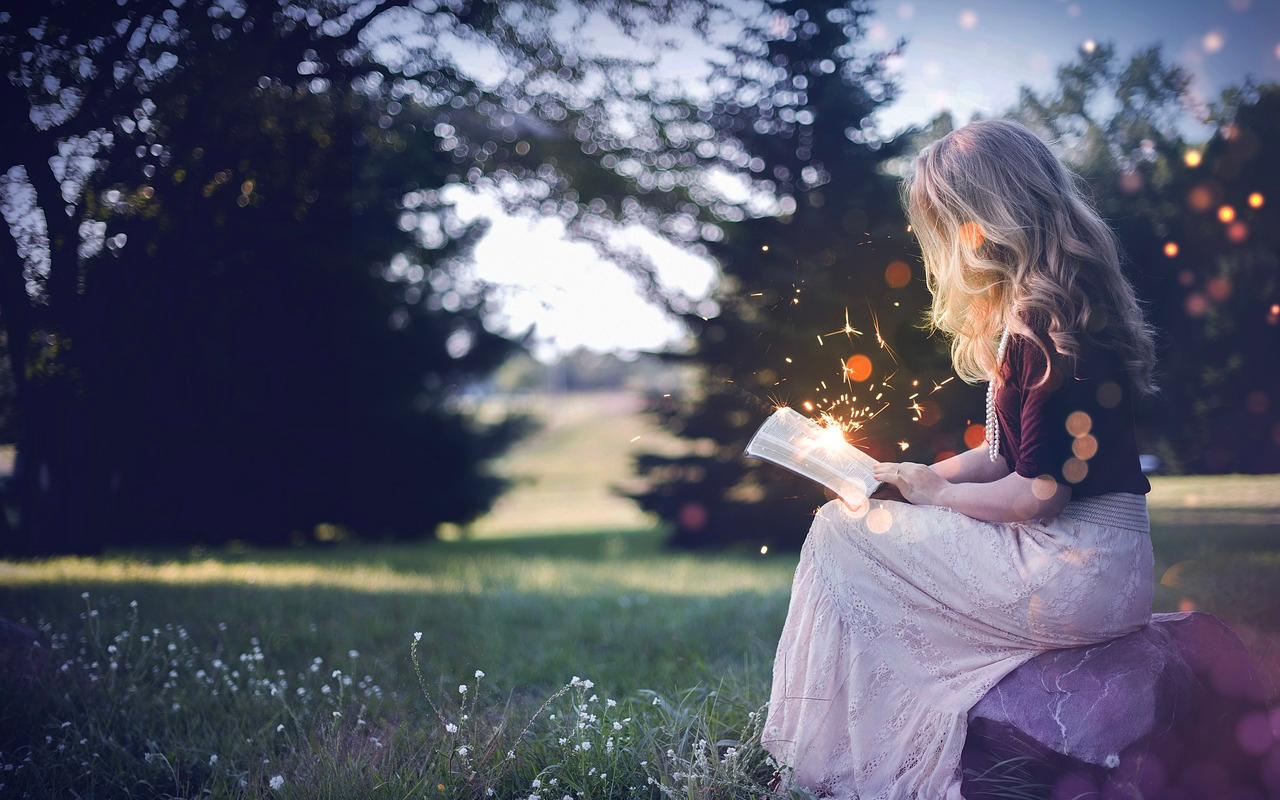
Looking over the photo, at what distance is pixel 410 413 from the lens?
10.3 m

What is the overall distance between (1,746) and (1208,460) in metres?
6.08

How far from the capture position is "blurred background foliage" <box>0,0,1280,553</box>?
4.21 metres

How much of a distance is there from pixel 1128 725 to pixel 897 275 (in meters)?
2.74

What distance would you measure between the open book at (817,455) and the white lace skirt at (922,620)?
10 centimetres

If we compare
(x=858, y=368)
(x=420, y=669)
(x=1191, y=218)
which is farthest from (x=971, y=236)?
(x=1191, y=218)

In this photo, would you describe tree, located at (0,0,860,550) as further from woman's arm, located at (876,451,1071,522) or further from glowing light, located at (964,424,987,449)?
woman's arm, located at (876,451,1071,522)

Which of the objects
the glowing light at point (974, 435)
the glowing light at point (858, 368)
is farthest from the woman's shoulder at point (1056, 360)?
the glowing light at point (974, 435)

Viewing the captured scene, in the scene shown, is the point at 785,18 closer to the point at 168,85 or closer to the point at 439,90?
the point at 439,90

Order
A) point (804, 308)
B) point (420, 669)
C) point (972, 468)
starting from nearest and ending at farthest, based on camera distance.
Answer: point (972, 468)
point (420, 669)
point (804, 308)

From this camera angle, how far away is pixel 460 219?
30.2 ft

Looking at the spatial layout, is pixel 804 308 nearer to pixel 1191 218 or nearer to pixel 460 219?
pixel 1191 218

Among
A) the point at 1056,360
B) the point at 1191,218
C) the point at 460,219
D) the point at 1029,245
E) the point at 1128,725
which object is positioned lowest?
the point at 1128,725

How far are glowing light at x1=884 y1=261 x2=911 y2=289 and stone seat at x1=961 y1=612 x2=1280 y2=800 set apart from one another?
2.26 m

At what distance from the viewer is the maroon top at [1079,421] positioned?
2051 millimetres
